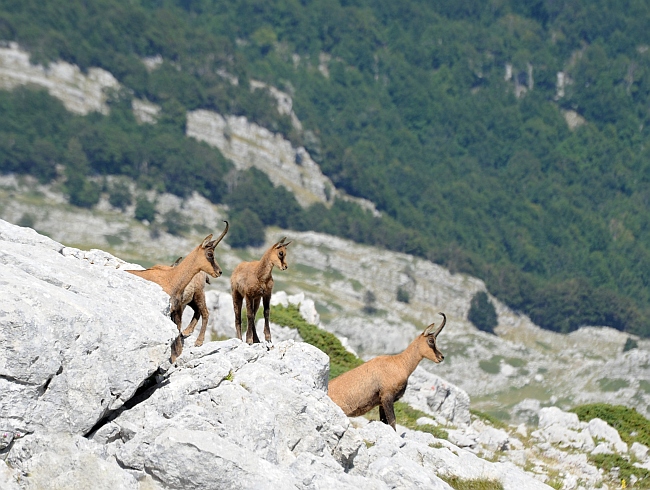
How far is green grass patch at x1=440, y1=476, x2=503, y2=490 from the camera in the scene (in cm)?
2492

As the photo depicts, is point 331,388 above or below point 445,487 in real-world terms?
below

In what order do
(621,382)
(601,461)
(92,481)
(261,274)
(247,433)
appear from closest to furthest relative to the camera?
(92,481) → (247,433) → (261,274) → (601,461) → (621,382)

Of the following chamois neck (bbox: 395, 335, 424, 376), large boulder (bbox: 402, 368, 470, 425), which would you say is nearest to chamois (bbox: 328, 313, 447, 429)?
chamois neck (bbox: 395, 335, 424, 376)

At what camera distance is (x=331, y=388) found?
29.2 meters

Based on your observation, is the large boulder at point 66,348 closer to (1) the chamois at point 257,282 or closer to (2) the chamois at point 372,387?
(1) the chamois at point 257,282

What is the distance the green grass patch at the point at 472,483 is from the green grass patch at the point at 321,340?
20.6 meters

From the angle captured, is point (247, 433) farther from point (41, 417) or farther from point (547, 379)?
point (547, 379)

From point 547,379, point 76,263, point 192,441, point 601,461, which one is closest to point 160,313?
point 76,263

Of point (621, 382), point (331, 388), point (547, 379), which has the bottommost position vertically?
point (547, 379)

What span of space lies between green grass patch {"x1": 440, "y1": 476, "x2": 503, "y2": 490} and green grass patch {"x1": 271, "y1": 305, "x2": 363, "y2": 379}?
2064cm

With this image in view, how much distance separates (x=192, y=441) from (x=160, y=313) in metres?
4.31

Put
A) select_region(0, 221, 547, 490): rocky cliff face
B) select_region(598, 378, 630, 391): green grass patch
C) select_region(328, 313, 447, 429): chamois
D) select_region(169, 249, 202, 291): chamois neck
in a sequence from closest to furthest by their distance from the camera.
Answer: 1. select_region(0, 221, 547, 490): rocky cliff face
2. select_region(169, 249, 202, 291): chamois neck
3. select_region(328, 313, 447, 429): chamois
4. select_region(598, 378, 630, 391): green grass patch

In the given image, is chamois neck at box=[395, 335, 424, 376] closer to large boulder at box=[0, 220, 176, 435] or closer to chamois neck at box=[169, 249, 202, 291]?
chamois neck at box=[169, 249, 202, 291]

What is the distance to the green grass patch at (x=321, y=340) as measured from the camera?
4806 cm
